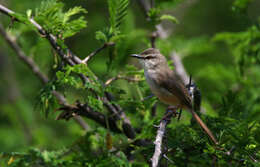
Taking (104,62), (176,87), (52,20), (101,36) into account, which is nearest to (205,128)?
(101,36)

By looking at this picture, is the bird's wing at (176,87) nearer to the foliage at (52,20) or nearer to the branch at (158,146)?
the branch at (158,146)

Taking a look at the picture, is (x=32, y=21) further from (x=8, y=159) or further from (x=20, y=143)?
(x=20, y=143)

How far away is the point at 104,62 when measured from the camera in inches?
224

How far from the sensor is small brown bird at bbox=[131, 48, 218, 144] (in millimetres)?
3950

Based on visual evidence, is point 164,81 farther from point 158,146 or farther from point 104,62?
point 158,146

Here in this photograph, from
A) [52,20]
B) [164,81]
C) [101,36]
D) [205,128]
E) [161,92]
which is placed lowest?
[205,128]

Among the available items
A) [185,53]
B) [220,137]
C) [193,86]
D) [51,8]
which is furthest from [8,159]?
[185,53]

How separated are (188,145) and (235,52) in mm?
2477

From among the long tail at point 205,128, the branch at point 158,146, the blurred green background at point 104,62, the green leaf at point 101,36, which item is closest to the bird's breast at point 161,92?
the blurred green background at point 104,62

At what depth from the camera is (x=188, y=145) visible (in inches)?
97.6

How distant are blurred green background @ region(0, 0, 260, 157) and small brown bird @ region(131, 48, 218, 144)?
0.22 m

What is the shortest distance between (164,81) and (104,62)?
175cm

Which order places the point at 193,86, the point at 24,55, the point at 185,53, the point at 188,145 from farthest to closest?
the point at 185,53 < the point at 24,55 < the point at 193,86 < the point at 188,145

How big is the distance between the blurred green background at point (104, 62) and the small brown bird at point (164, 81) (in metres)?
0.22
